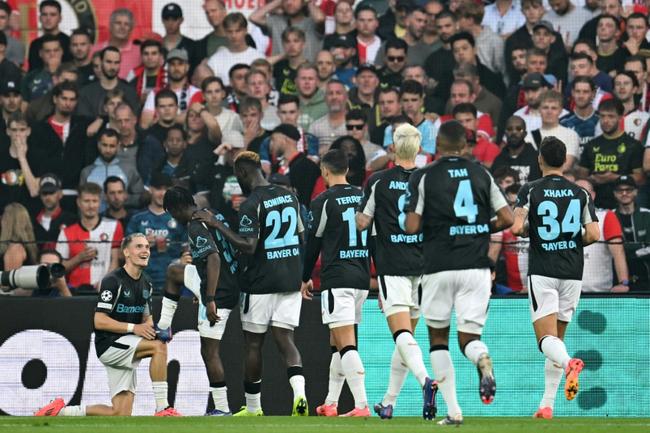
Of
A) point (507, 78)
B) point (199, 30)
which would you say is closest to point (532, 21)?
point (507, 78)

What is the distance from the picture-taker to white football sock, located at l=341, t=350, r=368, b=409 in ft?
40.8

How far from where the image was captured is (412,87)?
17.2 metres

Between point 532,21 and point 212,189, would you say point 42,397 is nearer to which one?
point 212,189

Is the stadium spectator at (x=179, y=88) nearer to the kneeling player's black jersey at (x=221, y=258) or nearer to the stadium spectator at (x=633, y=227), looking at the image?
the kneeling player's black jersey at (x=221, y=258)

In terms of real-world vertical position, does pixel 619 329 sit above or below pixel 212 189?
below

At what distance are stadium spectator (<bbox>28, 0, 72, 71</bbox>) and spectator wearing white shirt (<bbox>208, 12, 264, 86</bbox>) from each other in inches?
84.0

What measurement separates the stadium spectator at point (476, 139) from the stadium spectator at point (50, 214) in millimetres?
5043

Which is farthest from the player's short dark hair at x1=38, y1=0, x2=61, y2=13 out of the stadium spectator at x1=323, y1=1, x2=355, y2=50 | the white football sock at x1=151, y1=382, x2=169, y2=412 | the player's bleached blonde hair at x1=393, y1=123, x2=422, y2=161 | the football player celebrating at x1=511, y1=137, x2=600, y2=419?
the football player celebrating at x1=511, y1=137, x2=600, y2=419

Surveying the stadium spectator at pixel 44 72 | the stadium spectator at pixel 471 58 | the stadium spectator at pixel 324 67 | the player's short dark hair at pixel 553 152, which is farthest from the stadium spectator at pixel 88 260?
the player's short dark hair at pixel 553 152

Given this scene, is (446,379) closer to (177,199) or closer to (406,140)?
(406,140)

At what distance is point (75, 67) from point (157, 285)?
4.77 m

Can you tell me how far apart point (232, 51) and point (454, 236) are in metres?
9.89

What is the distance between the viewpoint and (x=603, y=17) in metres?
18.1

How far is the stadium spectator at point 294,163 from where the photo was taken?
55.4ft
